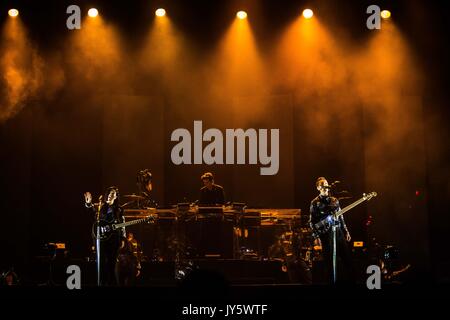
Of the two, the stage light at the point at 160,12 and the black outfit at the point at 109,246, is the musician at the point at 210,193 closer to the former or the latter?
the black outfit at the point at 109,246

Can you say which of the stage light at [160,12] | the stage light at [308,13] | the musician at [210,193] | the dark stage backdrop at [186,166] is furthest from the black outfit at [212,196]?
the stage light at [308,13]

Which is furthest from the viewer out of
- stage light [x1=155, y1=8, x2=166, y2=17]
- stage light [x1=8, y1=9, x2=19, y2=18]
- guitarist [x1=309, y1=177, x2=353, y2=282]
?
stage light [x1=155, y1=8, x2=166, y2=17]

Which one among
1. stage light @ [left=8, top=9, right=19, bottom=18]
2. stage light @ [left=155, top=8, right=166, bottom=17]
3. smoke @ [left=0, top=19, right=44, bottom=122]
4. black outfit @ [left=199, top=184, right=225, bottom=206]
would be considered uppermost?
stage light @ [left=155, top=8, right=166, bottom=17]

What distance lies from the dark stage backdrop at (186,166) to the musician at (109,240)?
3.38 meters

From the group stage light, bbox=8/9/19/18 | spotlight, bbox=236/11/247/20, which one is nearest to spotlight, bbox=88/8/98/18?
stage light, bbox=8/9/19/18

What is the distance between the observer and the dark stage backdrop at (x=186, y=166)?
1210cm

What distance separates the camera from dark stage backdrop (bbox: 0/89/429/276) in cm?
1210

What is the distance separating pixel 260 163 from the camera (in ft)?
41.2

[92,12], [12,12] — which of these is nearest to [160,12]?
[92,12]

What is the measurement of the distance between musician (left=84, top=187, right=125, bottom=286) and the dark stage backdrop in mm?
3378

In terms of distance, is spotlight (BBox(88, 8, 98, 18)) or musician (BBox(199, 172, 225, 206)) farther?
spotlight (BBox(88, 8, 98, 18))

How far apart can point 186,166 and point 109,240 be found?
4289 millimetres

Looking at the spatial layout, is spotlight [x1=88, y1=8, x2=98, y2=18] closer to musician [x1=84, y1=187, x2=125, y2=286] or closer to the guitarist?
musician [x1=84, y1=187, x2=125, y2=286]
